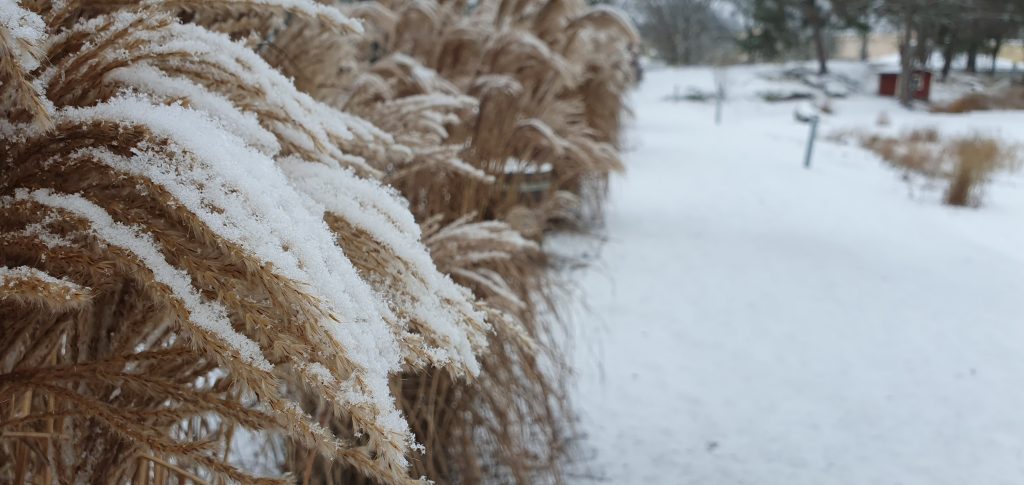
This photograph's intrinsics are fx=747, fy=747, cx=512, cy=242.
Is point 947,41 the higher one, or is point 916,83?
point 947,41

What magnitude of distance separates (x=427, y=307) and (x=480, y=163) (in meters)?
1.53

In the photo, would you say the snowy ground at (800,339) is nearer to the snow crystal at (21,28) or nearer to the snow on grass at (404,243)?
the snow on grass at (404,243)

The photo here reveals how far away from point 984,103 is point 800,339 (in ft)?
→ 59.6

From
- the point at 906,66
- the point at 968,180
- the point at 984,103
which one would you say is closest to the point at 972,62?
the point at 906,66

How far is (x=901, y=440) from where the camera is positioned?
215 centimetres

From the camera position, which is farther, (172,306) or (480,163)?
(480,163)

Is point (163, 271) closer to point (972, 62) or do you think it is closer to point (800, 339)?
point (800, 339)

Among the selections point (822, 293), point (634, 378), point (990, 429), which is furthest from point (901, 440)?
point (822, 293)

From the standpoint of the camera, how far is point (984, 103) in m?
17.6

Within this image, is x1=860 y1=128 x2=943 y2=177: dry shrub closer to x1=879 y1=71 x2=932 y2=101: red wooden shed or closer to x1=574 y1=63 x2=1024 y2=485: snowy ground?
x1=574 y1=63 x2=1024 y2=485: snowy ground

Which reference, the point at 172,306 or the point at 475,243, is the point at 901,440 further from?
the point at 172,306

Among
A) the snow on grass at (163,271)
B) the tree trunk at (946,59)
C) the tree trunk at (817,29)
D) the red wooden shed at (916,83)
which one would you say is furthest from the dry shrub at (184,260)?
the tree trunk at (946,59)

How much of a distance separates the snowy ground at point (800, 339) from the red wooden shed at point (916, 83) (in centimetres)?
1674

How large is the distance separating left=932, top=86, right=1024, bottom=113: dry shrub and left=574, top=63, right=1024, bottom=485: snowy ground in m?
13.5
